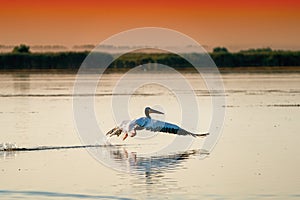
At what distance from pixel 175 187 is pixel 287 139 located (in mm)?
5283

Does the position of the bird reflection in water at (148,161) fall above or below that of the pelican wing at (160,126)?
below

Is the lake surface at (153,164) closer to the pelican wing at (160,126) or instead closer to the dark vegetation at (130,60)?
the pelican wing at (160,126)

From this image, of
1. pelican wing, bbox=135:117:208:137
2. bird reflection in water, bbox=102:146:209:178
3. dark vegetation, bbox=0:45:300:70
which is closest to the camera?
bird reflection in water, bbox=102:146:209:178

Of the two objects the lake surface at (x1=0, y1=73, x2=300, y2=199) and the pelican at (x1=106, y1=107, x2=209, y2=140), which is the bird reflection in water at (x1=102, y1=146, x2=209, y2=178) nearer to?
the lake surface at (x1=0, y1=73, x2=300, y2=199)

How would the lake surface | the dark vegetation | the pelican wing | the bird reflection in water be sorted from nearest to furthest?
the lake surface < the bird reflection in water < the pelican wing < the dark vegetation

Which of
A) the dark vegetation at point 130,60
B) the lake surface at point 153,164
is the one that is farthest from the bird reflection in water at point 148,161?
the dark vegetation at point 130,60

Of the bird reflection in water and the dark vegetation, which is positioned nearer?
the bird reflection in water

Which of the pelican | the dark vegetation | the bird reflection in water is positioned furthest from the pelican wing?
the dark vegetation

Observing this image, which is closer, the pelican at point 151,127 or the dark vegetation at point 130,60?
the pelican at point 151,127

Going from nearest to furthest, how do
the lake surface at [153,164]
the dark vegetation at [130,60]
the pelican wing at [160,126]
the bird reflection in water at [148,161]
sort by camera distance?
the lake surface at [153,164] → the bird reflection in water at [148,161] → the pelican wing at [160,126] → the dark vegetation at [130,60]

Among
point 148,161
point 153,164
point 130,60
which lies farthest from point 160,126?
point 130,60

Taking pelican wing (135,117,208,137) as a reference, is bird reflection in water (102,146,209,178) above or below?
below

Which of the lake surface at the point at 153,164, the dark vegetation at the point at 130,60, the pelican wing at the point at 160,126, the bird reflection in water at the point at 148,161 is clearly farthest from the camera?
the dark vegetation at the point at 130,60

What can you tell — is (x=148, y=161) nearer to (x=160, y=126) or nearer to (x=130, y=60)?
(x=160, y=126)
